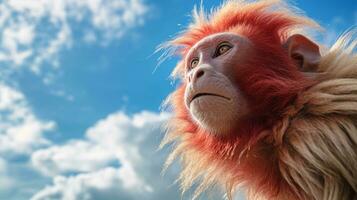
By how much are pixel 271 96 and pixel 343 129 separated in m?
0.48

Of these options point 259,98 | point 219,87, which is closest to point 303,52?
point 259,98

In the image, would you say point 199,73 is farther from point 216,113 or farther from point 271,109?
point 271,109

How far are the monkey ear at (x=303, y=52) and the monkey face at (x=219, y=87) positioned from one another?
0.30 m

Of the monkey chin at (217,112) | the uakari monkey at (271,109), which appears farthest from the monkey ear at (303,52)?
the monkey chin at (217,112)

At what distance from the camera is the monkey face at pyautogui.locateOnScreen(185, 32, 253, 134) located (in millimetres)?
3596

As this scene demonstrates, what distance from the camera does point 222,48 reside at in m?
3.87

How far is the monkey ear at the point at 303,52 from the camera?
3.83 meters

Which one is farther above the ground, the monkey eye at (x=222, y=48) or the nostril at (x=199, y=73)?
the monkey eye at (x=222, y=48)

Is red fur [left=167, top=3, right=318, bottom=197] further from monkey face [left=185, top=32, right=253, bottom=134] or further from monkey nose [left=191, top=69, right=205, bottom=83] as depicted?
monkey nose [left=191, top=69, right=205, bottom=83]

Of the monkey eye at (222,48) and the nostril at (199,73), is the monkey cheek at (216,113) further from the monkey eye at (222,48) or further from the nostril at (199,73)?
the monkey eye at (222,48)

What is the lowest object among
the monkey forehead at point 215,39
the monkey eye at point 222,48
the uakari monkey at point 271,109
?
the uakari monkey at point 271,109

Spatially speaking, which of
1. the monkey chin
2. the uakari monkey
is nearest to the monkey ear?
the uakari monkey

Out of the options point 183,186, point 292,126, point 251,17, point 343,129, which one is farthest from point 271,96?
point 183,186

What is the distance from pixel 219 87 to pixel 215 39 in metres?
0.48
